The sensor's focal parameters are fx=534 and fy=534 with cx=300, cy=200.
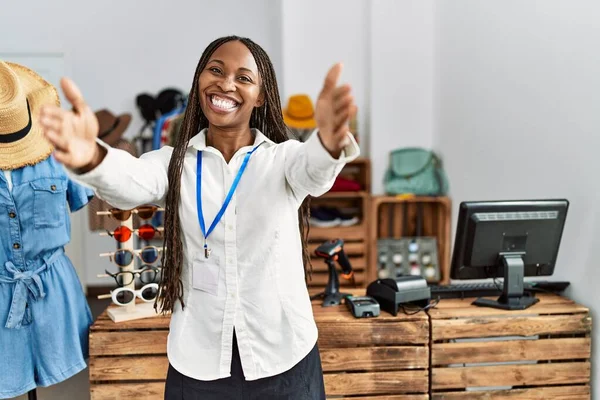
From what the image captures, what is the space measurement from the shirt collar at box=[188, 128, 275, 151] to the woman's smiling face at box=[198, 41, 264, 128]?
55mm

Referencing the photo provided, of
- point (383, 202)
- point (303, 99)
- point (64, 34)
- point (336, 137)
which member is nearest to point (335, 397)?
point (336, 137)

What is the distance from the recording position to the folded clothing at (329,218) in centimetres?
399

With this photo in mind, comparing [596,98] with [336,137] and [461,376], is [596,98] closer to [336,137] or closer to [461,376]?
[461,376]

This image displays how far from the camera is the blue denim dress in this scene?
6.07ft

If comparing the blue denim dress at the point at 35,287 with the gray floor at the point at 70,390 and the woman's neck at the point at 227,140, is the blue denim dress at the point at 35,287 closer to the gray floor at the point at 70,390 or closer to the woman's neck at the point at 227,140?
the gray floor at the point at 70,390

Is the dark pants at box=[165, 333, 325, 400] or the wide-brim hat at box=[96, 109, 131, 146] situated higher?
the wide-brim hat at box=[96, 109, 131, 146]

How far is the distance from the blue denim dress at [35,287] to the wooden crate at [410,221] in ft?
7.99

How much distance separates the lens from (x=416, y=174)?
3.99 meters

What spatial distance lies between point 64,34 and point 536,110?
3955 millimetres

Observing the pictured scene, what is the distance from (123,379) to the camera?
1.95m

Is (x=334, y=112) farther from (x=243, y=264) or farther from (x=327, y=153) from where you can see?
(x=243, y=264)

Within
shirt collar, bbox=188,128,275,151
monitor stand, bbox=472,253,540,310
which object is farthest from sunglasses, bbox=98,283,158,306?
monitor stand, bbox=472,253,540,310

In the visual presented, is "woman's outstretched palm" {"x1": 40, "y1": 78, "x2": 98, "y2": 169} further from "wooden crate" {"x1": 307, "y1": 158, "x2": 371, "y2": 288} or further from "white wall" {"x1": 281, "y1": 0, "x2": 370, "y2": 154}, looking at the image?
"white wall" {"x1": 281, "y1": 0, "x2": 370, "y2": 154}

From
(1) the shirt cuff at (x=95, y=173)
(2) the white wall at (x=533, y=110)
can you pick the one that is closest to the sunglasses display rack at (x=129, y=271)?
(1) the shirt cuff at (x=95, y=173)
